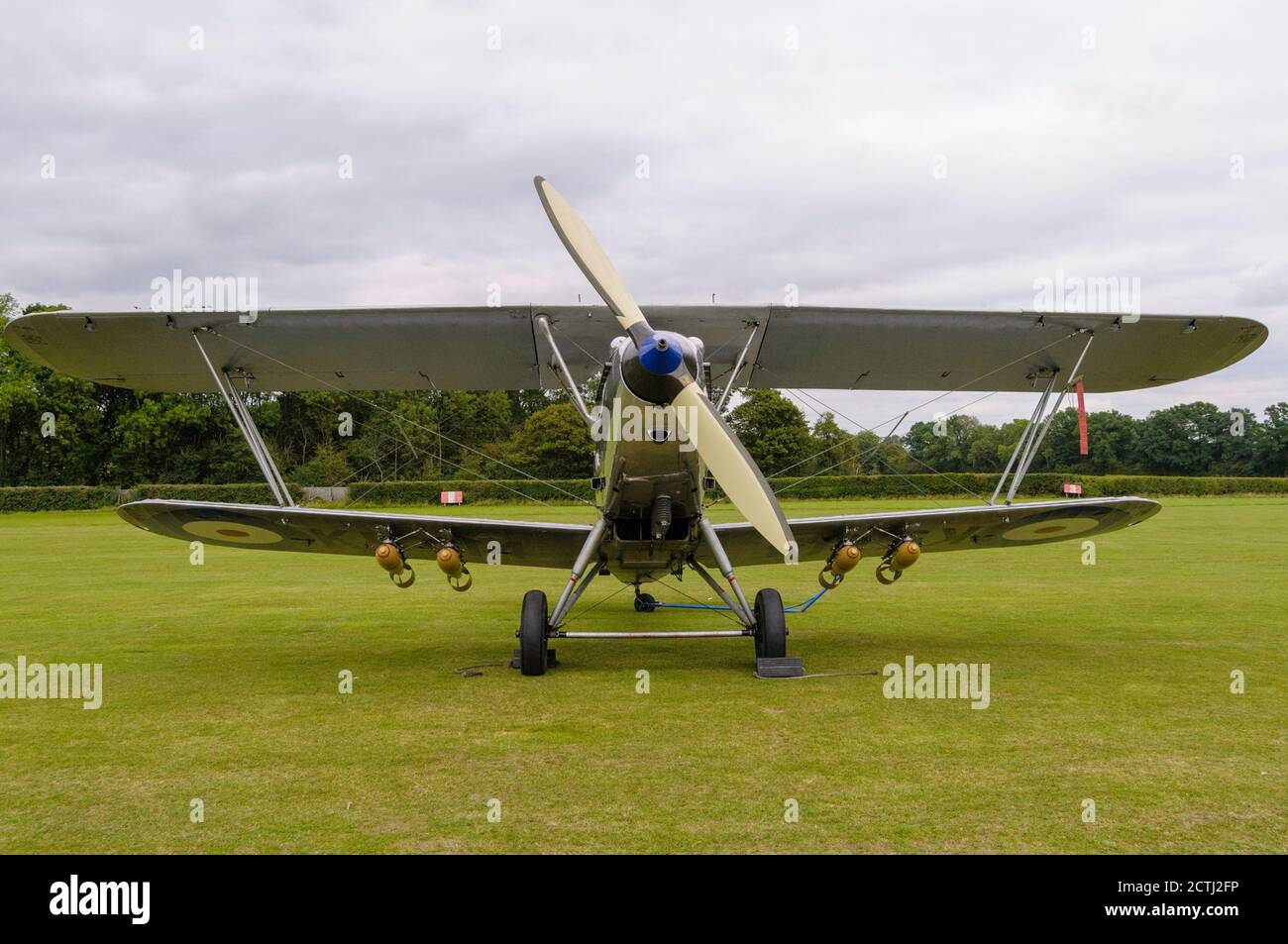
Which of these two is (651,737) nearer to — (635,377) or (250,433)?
(635,377)

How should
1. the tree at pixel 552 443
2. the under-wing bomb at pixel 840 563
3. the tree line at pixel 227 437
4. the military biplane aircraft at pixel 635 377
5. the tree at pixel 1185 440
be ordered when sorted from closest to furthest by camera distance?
1. the military biplane aircraft at pixel 635 377
2. the under-wing bomb at pixel 840 563
3. the tree at pixel 552 443
4. the tree line at pixel 227 437
5. the tree at pixel 1185 440

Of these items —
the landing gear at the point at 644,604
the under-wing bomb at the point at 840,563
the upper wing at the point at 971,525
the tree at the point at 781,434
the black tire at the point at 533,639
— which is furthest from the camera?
the tree at the point at 781,434

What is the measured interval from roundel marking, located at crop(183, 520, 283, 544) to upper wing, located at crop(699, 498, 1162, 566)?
4.37 meters

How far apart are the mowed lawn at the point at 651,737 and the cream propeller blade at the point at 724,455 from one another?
4.91 feet

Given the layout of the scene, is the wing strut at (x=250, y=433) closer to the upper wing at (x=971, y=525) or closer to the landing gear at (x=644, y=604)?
the upper wing at (x=971, y=525)

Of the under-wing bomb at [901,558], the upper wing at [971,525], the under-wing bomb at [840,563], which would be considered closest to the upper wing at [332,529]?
the upper wing at [971,525]

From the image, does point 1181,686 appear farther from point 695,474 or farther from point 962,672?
point 695,474

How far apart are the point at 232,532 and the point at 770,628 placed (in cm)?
502

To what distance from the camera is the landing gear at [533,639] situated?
26.0ft

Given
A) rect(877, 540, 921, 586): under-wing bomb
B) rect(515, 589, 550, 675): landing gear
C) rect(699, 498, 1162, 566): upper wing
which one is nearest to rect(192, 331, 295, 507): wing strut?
rect(515, 589, 550, 675): landing gear

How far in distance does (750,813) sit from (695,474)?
3.55 meters

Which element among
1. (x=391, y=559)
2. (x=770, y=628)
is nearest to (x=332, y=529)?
(x=391, y=559)

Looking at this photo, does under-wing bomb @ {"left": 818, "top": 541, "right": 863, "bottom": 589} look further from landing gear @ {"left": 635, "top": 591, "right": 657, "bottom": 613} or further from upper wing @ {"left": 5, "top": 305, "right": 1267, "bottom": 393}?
landing gear @ {"left": 635, "top": 591, "right": 657, "bottom": 613}

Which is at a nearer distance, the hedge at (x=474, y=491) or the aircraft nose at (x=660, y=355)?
the aircraft nose at (x=660, y=355)
